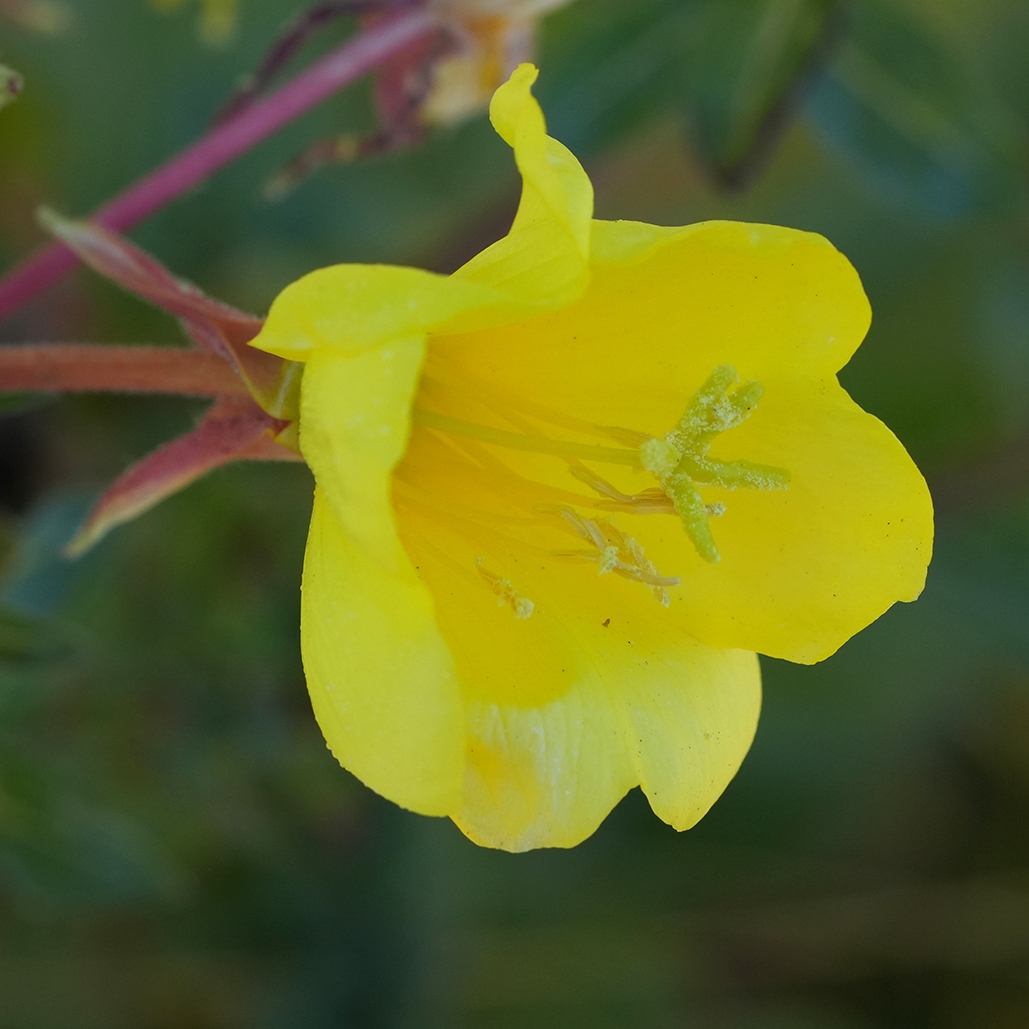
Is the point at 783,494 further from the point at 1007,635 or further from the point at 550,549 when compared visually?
the point at 1007,635

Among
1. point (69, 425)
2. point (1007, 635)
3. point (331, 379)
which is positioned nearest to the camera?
point (331, 379)

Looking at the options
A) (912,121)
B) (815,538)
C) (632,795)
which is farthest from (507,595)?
(632,795)

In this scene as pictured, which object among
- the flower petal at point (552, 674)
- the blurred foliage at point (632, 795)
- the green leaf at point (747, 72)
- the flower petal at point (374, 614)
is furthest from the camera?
the blurred foliage at point (632, 795)

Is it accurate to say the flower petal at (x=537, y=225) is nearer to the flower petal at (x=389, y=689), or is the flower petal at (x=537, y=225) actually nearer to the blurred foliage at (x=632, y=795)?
the flower petal at (x=389, y=689)

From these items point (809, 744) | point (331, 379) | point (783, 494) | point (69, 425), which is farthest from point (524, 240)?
point (809, 744)

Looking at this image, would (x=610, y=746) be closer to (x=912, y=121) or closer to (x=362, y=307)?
(x=362, y=307)

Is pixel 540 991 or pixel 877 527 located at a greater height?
pixel 877 527

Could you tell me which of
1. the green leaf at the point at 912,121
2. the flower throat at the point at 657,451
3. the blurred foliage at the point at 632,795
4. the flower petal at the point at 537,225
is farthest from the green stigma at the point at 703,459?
the green leaf at the point at 912,121

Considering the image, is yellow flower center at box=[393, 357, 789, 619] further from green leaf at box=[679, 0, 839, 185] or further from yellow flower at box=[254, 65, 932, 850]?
green leaf at box=[679, 0, 839, 185]
